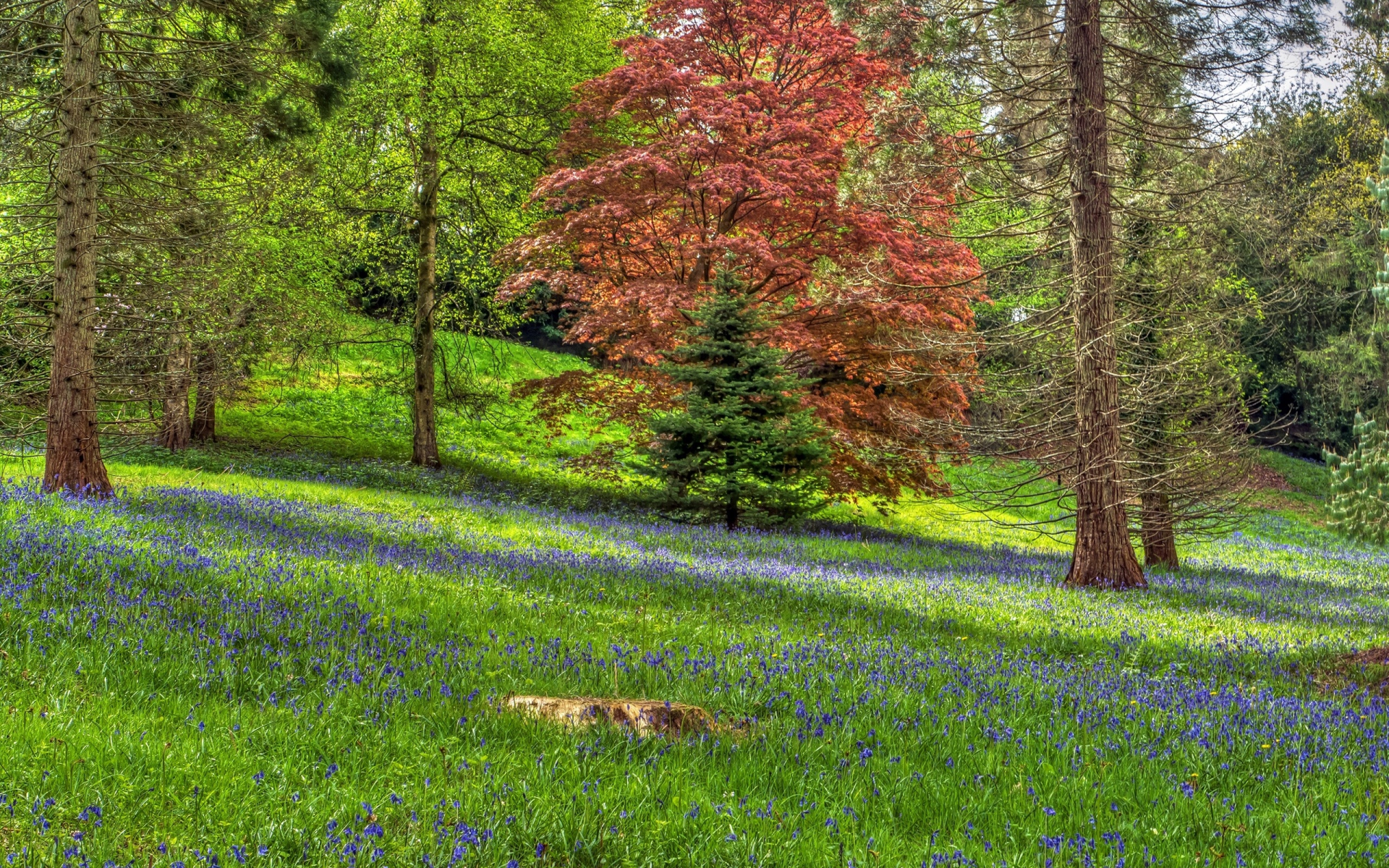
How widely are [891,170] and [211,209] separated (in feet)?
31.6

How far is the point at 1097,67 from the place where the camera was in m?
11.1

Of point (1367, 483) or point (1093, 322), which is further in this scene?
point (1367, 483)

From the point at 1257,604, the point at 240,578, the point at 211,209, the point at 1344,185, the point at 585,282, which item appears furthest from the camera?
the point at 1344,185

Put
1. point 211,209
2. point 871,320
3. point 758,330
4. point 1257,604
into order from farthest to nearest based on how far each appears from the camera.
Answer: point 871,320 < point 758,330 < point 211,209 < point 1257,604

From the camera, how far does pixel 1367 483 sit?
26.8m

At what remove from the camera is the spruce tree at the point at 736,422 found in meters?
14.7

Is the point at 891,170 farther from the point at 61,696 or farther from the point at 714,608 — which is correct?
the point at 61,696

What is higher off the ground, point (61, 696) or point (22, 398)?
point (22, 398)

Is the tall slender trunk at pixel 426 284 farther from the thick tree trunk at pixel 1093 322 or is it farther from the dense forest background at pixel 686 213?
the thick tree trunk at pixel 1093 322

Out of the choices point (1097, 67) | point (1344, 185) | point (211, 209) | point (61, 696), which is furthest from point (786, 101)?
point (1344, 185)

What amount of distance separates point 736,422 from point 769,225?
15.5 ft

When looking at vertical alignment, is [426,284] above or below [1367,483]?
above

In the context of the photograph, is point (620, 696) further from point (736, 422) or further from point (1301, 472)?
point (1301, 472)

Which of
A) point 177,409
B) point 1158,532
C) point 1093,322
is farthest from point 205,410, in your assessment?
point 1158,532
